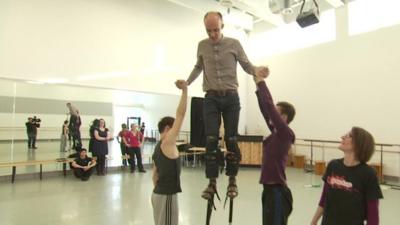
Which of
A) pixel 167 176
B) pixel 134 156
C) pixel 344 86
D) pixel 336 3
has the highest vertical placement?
pixel 336 3

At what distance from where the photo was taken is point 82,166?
284 inches

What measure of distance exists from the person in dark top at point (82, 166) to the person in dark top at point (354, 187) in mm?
6305

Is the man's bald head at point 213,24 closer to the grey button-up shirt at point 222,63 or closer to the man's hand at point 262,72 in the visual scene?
the grey button-up shirt at point 222,63

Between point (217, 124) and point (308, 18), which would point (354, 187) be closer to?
point (217, 124)

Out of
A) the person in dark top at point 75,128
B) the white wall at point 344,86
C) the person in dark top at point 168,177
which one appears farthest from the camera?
the person in dark top at point 75,128

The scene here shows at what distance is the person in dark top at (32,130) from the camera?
7.95 metres

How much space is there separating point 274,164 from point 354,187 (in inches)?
20.0

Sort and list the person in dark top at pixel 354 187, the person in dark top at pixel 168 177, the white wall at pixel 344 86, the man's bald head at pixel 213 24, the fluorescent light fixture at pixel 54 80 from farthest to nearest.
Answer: the white wall at pixel 344 86, the fluorescent light fixture at pixel 54 80, the person in dark top at pixel 168 177, the man's bald head at pixel 213 24, the person in dark top at pixel 354 187

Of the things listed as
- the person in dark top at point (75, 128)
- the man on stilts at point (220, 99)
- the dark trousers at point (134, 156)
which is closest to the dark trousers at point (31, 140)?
the person in dark top at point (75, 128)

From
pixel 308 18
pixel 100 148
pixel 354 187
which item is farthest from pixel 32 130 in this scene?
pixel 354 187

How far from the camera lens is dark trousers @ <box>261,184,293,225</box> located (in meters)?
2.00

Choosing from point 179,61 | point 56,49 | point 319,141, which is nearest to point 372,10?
point 319,141

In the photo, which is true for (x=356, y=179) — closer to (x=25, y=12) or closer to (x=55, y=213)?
(x=55, y=213)

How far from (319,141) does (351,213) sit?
7.56m
